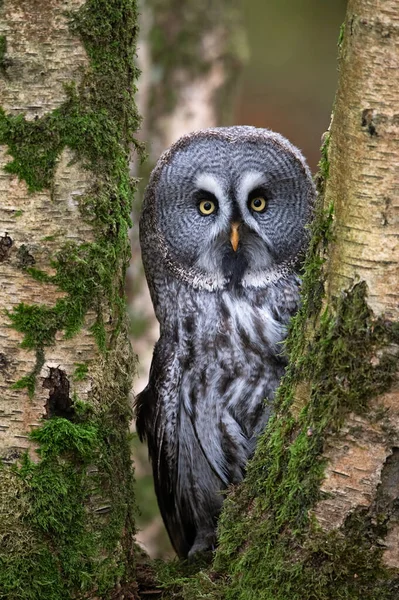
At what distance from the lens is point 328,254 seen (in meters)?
2.47

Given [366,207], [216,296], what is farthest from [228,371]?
[366,207]

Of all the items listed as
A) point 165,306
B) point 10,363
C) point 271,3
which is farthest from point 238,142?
point 271,3

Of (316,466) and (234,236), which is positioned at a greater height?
(234,236)

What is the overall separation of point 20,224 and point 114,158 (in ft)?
1.23

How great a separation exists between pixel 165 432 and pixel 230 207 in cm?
98

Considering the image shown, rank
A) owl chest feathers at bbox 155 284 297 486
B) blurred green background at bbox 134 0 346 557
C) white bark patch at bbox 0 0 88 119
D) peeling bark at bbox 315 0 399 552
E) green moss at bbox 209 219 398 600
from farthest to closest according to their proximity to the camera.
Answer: blurred green background at bbox 134 0 346 557, owl chest feathers at bbox 155 284 297 486, white bark patch at bbox 0 0 88 119, green moss at bbox 209 219 398 600, peeling bark at bbox 315 0 399 552

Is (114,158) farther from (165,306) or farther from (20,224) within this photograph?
(165,306)

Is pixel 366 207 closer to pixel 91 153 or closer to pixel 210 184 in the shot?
pixel 91 153

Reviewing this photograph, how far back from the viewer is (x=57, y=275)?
283 cm

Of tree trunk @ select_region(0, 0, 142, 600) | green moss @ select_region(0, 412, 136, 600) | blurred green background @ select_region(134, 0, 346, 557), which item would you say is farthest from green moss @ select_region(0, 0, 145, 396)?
blurred green background @ select_region(134, 0, 346, 557)

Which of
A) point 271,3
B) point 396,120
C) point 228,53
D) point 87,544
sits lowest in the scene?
point 87,544

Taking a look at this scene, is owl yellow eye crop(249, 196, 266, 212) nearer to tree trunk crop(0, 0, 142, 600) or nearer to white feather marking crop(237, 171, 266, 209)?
white feather marking crop(237, 171, 266, 209)

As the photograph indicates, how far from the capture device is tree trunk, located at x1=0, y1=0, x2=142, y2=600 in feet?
9.07

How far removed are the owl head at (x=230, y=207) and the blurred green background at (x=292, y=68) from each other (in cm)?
749
